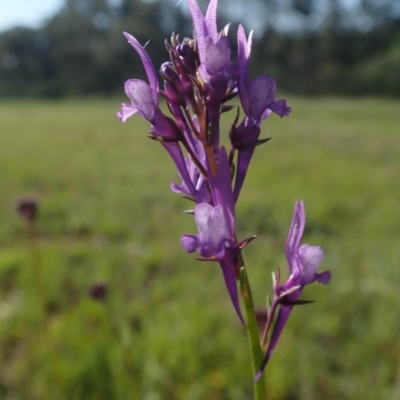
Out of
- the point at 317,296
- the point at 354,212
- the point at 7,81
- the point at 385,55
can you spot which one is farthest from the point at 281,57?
the point at 317,296

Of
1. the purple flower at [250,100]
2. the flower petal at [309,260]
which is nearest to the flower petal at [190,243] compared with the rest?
the purple flower at [250,100]

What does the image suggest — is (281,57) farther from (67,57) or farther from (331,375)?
(331,375)

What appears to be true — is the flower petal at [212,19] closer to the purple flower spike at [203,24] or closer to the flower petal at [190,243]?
the purple flower spike at [203,24]

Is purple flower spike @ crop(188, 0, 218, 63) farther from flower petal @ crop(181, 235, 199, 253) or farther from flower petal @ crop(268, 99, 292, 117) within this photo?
flower petal @ crop(181, 235, 199, 253)

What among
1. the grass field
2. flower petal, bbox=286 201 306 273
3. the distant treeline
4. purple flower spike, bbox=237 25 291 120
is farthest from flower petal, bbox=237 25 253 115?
the distant treeline

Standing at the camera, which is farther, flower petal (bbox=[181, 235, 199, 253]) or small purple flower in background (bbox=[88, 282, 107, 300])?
small purple flower in background (bbox=[88, 282, 107, 300])
